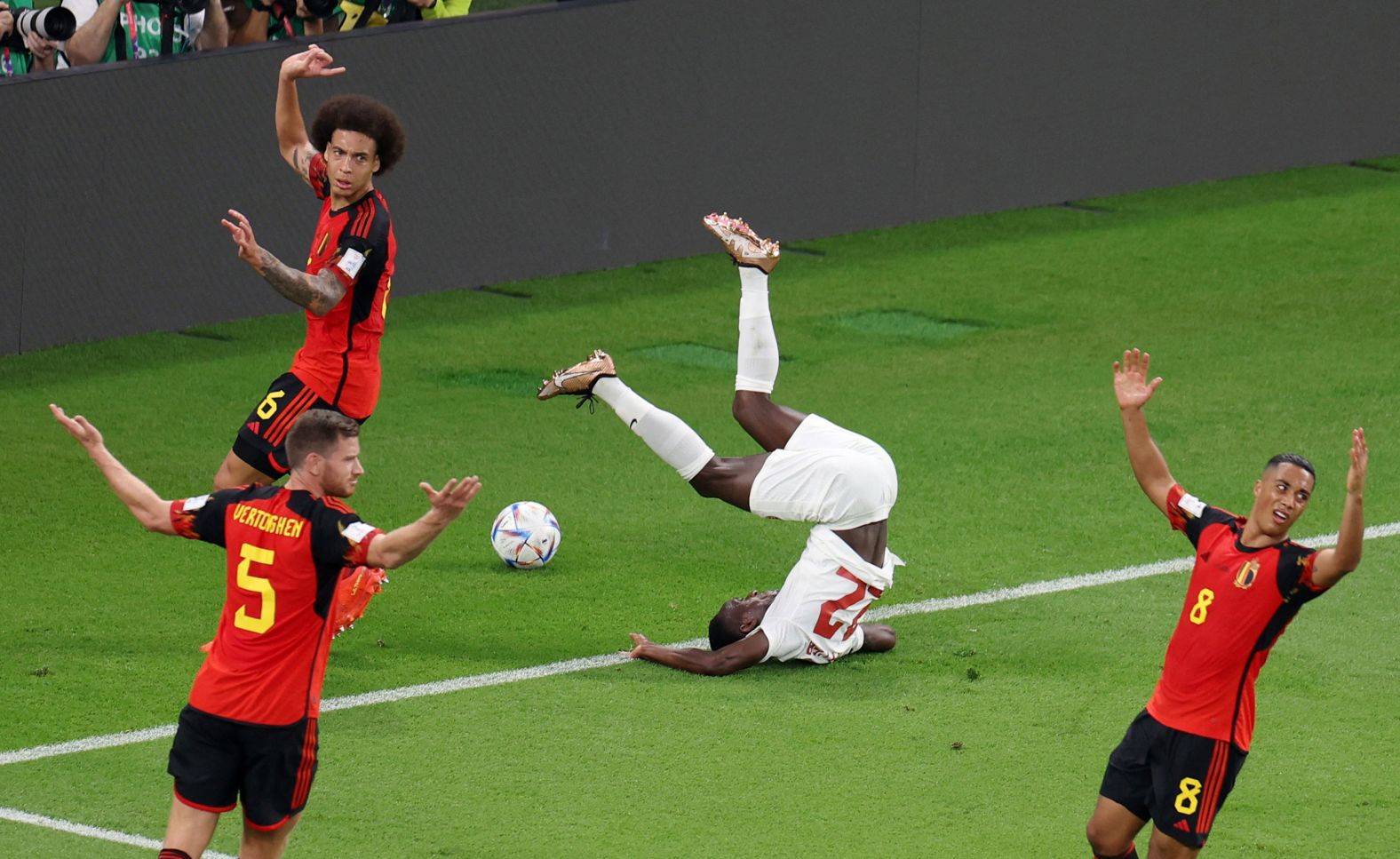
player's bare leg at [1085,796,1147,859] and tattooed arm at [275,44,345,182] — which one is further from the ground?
tattooed arm at [275,44,345,182]

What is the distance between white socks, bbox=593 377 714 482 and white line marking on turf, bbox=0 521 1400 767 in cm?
80

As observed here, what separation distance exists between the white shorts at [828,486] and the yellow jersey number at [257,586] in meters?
3.40

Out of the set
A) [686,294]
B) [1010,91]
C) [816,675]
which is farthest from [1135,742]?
[1010,91]

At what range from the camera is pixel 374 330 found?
946cm

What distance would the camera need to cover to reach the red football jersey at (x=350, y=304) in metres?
9.06

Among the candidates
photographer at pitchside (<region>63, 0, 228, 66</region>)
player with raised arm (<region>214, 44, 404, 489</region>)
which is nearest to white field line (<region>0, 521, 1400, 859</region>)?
player with raised arm (<region>214, 44, 404, 489</region>)

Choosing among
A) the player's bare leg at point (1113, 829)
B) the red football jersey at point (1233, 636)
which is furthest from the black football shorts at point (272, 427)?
the red football jersey at point (1233, 636)

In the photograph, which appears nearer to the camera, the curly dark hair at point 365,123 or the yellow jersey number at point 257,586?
the yellow jersey number at point 257,586

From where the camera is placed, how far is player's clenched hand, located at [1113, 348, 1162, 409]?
24.1 ft

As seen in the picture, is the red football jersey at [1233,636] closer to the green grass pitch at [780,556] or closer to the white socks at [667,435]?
the green grass pitch at [780,556]

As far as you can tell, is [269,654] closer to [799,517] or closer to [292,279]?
[292,279]

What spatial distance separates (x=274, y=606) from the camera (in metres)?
6.40

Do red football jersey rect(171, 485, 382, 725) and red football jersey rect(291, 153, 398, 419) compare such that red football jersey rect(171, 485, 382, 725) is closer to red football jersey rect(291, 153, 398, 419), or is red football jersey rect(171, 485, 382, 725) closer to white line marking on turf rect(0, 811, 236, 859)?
white line marking on turf rect(0, 811, 236, 859)

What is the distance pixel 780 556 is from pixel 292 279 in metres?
3.26
